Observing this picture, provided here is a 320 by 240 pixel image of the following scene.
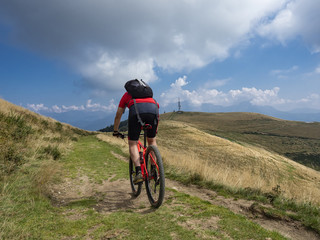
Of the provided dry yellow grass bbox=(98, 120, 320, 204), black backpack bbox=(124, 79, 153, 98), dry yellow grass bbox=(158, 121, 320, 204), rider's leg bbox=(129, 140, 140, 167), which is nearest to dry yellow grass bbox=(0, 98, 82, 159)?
dry yellow grass bbox=(98, 120, 320, 204)

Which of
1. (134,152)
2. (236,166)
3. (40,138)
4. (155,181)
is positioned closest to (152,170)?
(155,181)

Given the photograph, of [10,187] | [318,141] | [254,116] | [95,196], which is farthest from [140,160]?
[254,116]

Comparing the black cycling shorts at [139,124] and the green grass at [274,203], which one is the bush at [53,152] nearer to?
the green grass at [274,203]

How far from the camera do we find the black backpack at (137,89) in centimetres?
401

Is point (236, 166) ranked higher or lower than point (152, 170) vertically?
lower

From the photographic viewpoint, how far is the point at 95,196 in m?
5.22

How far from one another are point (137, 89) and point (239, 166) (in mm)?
26672

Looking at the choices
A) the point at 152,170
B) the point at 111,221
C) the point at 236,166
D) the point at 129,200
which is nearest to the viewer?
the point at 111,221

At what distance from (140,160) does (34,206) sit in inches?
93.8

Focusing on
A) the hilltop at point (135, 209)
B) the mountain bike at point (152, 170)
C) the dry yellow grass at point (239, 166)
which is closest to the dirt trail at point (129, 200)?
the hilltop at point (135, 209)

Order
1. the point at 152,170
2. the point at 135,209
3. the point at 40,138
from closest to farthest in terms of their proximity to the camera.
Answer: the point at 135,209 < the point at 152,170 < the point at 40,138

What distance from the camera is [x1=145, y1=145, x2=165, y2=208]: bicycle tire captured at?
3.79m

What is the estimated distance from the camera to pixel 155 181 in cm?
423

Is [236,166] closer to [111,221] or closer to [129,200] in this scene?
[129,200]
